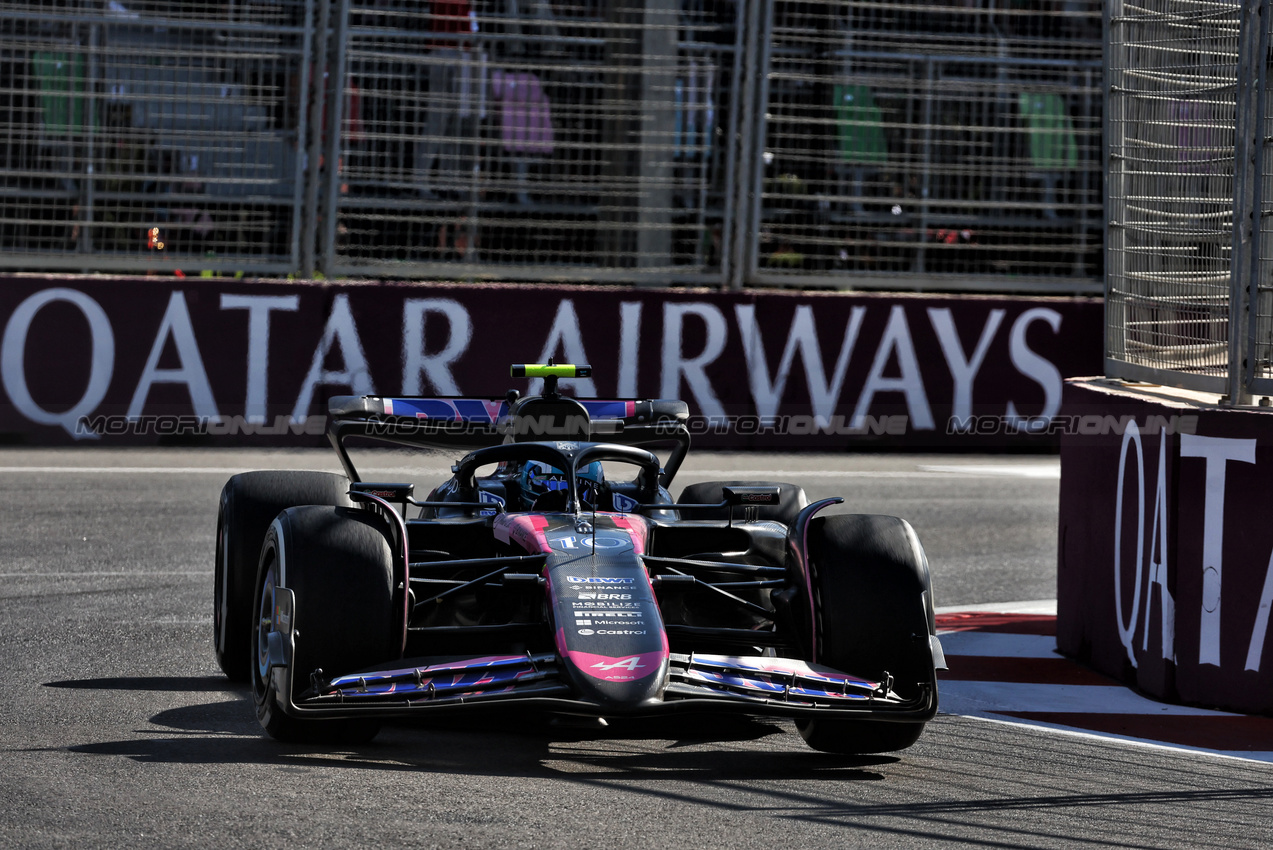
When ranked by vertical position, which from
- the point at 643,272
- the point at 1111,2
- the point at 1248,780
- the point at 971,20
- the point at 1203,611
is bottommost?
the point at 1248,780

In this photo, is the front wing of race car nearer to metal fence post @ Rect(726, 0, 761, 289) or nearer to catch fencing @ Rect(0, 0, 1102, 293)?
catch fencing @ Rect(0, 0, 1102, 293)

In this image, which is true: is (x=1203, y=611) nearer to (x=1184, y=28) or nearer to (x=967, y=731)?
(x=967, y=731)

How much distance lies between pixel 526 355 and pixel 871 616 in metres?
7.78

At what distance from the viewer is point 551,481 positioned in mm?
6281

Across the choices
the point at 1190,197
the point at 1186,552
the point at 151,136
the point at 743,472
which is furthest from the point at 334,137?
the point at 1186,552

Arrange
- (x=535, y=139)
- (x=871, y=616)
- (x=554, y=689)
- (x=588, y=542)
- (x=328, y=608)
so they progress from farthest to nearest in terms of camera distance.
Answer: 1. (x=535, y=139)
2. (x=588, y=542)
3. (x=871, y=616)
4. (x=328, y=608)
5. (x=554, y=689)

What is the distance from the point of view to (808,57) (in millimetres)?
13352

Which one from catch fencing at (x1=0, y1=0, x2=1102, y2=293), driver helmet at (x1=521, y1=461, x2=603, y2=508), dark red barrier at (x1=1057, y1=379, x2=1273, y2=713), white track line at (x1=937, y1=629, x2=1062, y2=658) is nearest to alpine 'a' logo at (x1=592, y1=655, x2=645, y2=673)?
driver helmet at (x1=521, y1=461, x2=603, y2=508)

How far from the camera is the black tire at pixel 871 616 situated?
5.17m

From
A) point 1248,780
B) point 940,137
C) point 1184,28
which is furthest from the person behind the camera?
point 940,137

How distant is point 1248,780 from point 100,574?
521cm

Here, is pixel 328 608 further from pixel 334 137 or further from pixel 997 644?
pixel 334 137

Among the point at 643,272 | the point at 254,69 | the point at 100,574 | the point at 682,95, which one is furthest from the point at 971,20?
the point at 100,574

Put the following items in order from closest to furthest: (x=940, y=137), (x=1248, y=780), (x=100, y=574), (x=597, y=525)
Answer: (x=1248, y=780)
(x=597, y=525)
(x=100, y=574)
(x=940, y=137)
